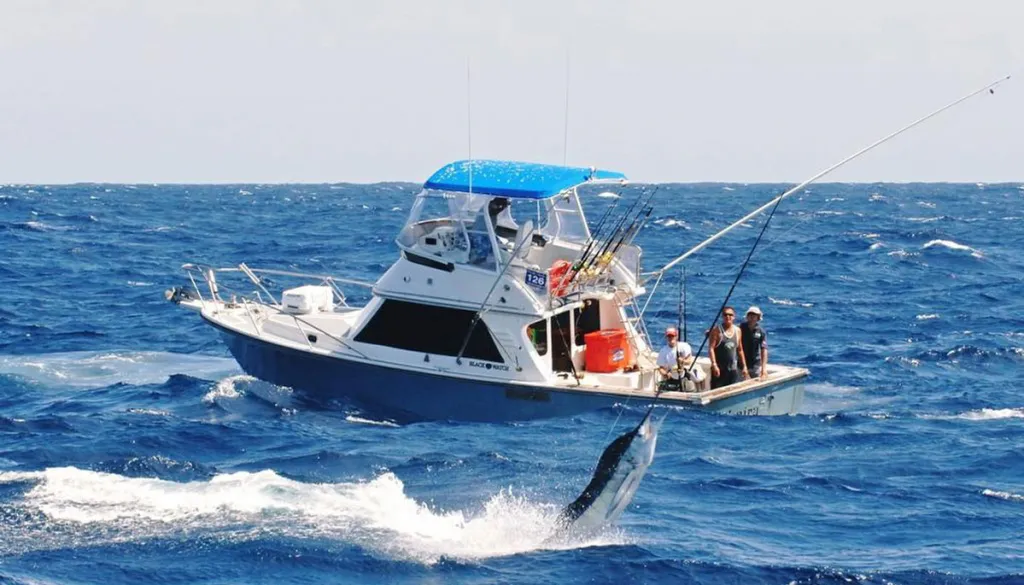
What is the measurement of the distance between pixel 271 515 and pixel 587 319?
7.92 m

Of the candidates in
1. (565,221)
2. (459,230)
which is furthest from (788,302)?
(459,230)

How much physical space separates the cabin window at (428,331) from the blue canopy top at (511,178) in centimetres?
177

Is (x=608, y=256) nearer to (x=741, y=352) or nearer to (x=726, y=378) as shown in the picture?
(x=741, y=352)

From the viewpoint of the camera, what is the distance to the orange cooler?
68.6ft

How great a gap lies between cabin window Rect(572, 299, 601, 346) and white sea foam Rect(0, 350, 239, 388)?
653cm

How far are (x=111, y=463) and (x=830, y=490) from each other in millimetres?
8425

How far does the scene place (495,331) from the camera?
66.3 ft

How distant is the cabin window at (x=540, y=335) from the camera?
20438 mm

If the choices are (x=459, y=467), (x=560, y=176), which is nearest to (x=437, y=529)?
(x=459, y=467)

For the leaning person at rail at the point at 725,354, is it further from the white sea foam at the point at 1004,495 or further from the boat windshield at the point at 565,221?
the white sea foam at the point at 1004,495

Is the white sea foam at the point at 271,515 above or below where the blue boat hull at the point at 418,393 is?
below

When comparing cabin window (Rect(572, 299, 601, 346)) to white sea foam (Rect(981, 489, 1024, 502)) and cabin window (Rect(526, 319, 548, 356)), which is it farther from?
white sea foam (Rect(981, 489, 1024, 502))

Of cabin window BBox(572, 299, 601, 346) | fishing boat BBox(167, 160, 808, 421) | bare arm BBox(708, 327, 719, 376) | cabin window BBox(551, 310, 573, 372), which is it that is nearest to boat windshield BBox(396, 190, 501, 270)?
fishing boat BBox(167, 160, 808, 421)

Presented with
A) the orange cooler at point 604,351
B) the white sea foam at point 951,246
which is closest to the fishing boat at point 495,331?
the orange cooler at point 604,351
